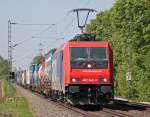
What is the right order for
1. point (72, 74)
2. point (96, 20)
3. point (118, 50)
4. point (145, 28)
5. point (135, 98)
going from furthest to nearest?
point (96, 20), point (118, 50), point (135, 98), point (145, 28), point (72, 74)

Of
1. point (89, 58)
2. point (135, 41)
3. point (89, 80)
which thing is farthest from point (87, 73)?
point (135, 41)

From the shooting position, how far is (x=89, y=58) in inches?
1143

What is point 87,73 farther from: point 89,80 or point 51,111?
point 51,111

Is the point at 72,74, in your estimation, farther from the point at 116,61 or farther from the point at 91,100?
the point at 116,61

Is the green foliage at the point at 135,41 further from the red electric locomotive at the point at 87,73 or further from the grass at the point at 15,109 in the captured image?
the red electric locomotive at the point at 87,73

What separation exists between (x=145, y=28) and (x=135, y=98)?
7.09 m

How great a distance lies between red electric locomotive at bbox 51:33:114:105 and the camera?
28.5m

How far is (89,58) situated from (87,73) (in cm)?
85

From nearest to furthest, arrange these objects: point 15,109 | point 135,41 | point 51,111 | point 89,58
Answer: point 15,109 < point 51,111 < point 89,58 < point 135,41

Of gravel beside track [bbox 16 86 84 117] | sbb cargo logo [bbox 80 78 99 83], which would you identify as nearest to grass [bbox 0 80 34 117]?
gravel beside track [bbox 16 86 84 117]

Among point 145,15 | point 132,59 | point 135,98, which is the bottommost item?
point 135,98

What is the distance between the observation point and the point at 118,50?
59.1m

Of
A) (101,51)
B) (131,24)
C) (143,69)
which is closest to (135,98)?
(143,69)

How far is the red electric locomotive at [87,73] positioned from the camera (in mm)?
28547
